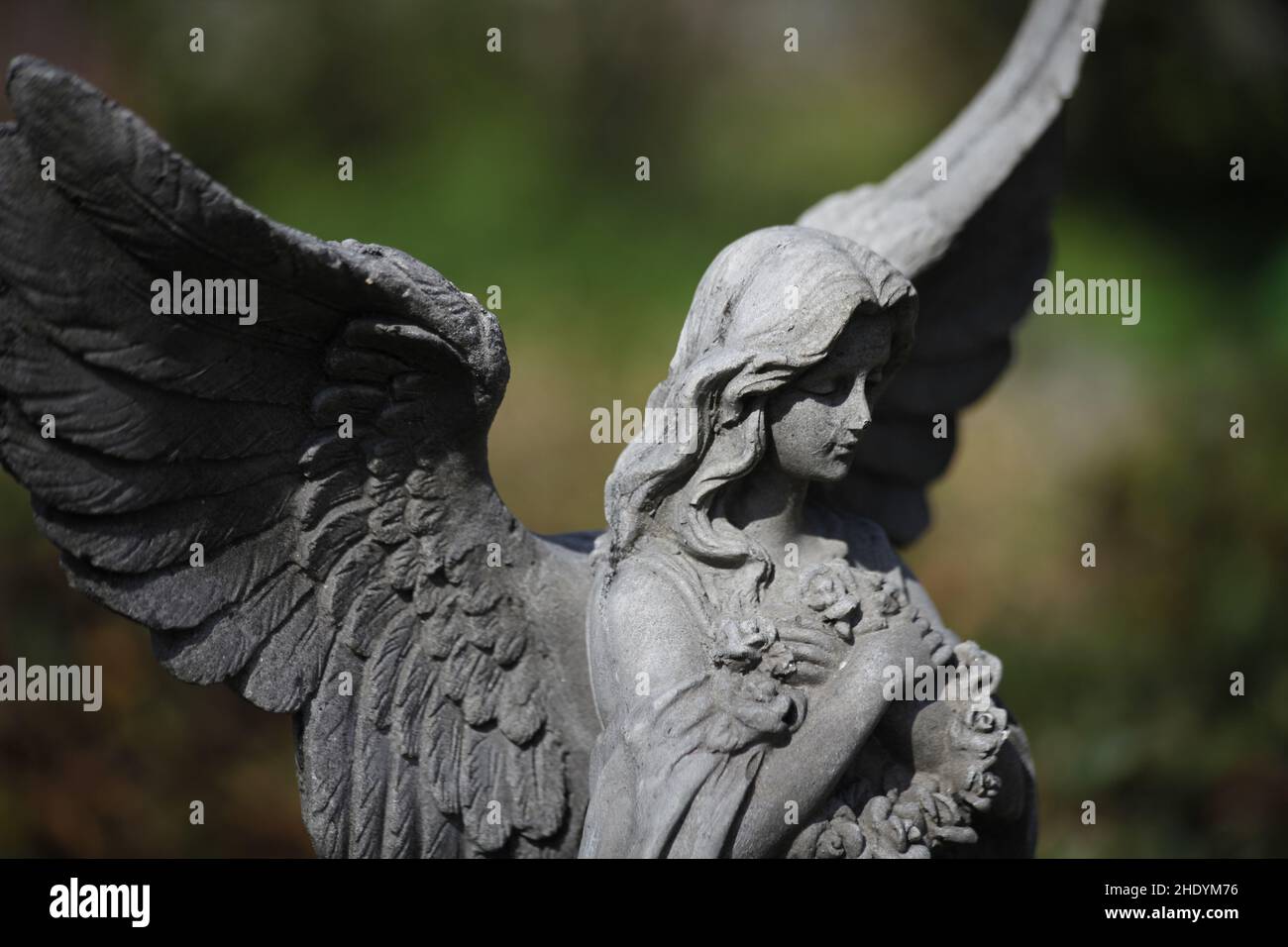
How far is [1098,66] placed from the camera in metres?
6.00

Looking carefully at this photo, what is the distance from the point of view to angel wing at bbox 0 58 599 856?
1951 millimetres

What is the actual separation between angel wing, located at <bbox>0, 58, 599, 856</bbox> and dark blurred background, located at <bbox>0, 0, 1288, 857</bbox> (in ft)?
9.55

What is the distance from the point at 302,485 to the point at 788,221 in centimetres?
359

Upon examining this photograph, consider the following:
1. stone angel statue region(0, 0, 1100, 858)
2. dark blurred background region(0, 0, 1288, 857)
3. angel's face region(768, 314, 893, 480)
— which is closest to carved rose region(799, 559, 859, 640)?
stone angel statue region(0, 0, 1100, 858)

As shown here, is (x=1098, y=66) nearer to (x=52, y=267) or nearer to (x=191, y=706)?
(x=191, y=706)

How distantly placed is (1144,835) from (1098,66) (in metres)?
3.19

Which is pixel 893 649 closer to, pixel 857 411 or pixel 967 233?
pixel 857 411

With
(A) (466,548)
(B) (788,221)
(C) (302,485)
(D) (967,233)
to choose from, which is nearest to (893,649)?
(A) (466,548)

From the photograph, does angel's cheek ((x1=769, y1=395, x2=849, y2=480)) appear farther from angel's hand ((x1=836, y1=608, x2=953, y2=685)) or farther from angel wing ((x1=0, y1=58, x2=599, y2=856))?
angel wing ((x1=0, y1=58, x2=599, y2=856))

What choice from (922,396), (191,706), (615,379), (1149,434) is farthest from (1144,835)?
(191,706)

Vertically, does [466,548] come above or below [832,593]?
above

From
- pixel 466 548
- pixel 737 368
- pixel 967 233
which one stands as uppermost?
pixel 967 233

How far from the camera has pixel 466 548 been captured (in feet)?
8.15
